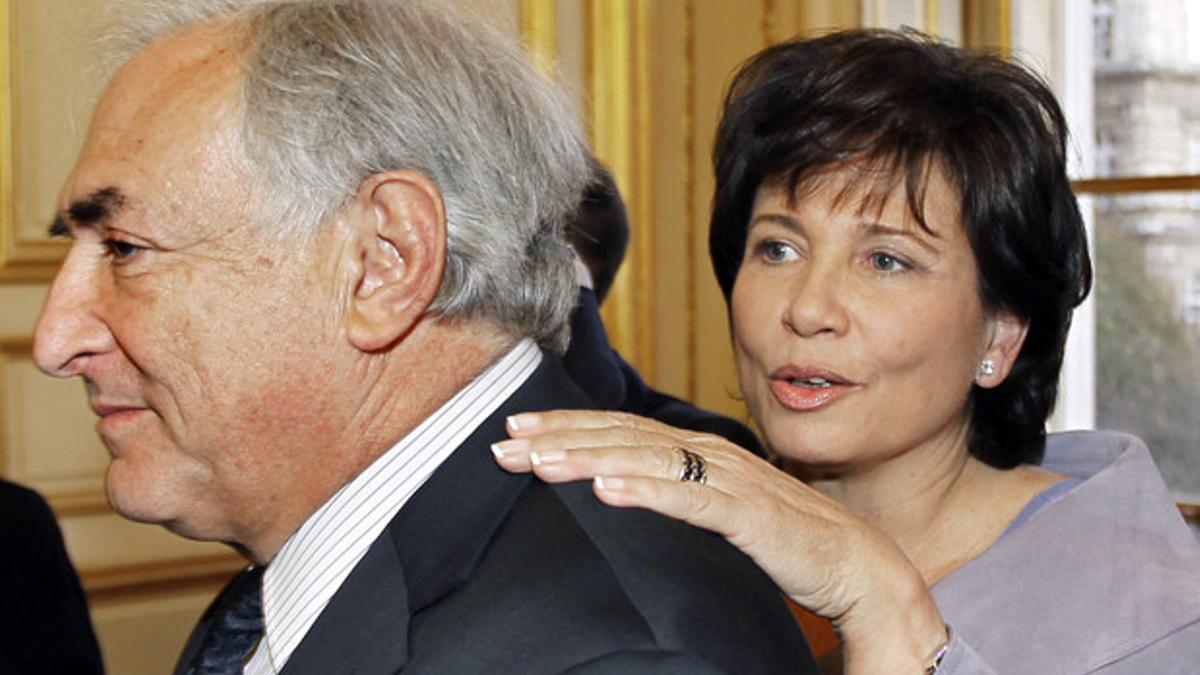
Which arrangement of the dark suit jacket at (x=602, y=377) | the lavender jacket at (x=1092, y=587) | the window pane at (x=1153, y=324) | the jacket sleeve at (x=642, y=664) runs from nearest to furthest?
1. the jacket sleeve at (x=642, y=664)
2. the lavender jacket at (x=1092, y=587)
3. the dark suit jacket at (x=602, y=377)
4. the window pane at (x=1153, y=324)

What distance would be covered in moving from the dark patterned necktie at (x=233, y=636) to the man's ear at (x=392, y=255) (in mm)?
267

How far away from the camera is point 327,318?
1.27 meters

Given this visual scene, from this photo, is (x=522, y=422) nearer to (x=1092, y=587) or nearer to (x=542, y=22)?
(x=1092, y=587)

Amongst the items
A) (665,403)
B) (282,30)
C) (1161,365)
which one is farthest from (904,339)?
(1161,365)

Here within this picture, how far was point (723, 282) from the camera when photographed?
226 cm

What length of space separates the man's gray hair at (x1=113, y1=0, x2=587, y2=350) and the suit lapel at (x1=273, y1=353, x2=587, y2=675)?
150mm

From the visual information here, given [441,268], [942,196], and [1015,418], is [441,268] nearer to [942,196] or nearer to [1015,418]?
[942,196]

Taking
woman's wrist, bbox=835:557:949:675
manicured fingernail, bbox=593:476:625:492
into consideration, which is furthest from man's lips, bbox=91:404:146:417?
woman's wrist, bbox=835:557:949:675

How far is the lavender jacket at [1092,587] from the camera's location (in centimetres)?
178

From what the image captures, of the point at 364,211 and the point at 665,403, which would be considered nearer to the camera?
the point at 364,211

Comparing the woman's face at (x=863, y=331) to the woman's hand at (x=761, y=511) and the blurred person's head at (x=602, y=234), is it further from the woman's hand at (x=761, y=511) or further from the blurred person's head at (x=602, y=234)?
the blurred person's head at (x=602, y=234)

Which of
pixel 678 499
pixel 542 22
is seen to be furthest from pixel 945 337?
pixel 542 22

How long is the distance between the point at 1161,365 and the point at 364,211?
274cm

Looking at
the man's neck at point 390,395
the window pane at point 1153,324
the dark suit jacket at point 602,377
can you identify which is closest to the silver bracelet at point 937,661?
the man's neck at point 390,395
